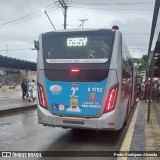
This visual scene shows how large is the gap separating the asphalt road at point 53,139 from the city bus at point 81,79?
503 mm

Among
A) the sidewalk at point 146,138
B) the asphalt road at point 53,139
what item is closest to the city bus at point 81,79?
the asphalt road at point 53,139

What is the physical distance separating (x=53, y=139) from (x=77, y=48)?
8.55ft

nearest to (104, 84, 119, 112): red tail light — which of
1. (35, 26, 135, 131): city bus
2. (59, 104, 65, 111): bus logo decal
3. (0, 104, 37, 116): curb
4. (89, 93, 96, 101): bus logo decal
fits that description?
(35, 26, 135, 131): city bus

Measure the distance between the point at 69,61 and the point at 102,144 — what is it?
2401mm

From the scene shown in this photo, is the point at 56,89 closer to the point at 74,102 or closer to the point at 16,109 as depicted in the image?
the point at 74,102

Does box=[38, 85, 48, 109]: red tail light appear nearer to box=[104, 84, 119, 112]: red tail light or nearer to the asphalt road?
the asphalt road

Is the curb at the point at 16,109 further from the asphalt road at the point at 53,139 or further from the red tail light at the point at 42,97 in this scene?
the red tail light at the point at 42,97

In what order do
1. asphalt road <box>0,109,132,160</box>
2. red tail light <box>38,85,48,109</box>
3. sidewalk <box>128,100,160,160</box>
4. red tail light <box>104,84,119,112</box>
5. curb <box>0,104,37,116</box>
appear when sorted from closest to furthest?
sidewalk <box>128,100,160,160</box>
asphalt road <box>0,109,132,160</box>
red tail light <box>104,84,119,112</box>
red tail light <box>38,85,48,109</box>
curb <box>0,104,37,116</box>

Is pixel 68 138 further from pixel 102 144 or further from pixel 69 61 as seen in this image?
pixel 69 61

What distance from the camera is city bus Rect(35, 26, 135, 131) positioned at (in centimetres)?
911

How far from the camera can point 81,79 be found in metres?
9.32

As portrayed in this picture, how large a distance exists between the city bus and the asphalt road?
0.50 meters

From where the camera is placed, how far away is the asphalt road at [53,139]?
852 centimetres

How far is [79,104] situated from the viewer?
30.5ft
